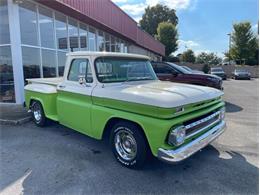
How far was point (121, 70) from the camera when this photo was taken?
4.53 metres

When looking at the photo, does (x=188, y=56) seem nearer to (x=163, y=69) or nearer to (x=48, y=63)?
(x=163, y=69)

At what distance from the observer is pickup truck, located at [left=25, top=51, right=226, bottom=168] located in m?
3.16

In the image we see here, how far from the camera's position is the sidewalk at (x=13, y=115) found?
6.29 m

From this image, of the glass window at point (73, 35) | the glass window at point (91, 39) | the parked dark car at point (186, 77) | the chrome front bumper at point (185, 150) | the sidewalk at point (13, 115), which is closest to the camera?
the chrome front bumper at point (185, 150)

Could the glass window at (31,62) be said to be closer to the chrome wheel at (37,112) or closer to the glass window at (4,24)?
the glass window at (4,24)

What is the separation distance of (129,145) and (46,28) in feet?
26.3

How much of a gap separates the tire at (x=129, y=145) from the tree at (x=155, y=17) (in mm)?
55416

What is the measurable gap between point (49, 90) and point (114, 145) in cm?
251

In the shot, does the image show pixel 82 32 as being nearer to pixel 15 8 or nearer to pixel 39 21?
pixel 39 21

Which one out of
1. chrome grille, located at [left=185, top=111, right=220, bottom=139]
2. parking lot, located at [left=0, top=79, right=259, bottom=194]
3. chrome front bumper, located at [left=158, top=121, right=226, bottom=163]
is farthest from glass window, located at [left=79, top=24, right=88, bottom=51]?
chrome front bumper, located at [left=158, top=121, right=226, bottom=163]

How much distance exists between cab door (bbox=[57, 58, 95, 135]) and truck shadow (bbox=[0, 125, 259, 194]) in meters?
0.62

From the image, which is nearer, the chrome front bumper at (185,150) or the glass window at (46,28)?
the chrome front bumper at (185,150)

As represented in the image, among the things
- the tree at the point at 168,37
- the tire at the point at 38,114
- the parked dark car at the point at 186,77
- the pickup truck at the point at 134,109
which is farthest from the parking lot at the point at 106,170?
the tree at the point at 168,37

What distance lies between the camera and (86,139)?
5137 millimetres
